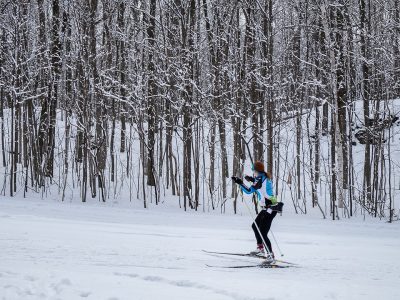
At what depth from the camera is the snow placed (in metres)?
7.03

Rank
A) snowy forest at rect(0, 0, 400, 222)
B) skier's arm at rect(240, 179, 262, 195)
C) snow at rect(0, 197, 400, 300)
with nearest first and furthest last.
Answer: snow at rect(0, 197, 400, 300)
skier's arm at rect(240, 179, 262, 195)
snowy forest at rect(0, 0, 400, 222)

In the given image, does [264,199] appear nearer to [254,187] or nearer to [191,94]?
[254,187]

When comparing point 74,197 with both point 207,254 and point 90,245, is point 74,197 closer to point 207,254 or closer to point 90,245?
point 90,245

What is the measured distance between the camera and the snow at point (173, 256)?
23.1 ft

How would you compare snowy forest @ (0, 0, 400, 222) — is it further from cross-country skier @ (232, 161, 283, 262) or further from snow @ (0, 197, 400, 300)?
cross-country skier @ (232, 161, 283, 262)

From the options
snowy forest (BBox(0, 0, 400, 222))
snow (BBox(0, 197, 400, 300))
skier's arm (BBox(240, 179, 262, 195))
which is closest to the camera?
snow (BBox(0, 197, 400, 300))

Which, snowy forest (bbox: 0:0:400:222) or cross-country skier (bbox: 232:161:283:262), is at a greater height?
snowy forest (bbox: 0:0:400:222)

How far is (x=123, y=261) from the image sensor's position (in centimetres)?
902

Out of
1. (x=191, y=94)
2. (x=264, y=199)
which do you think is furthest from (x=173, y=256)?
(x=191, y=94)

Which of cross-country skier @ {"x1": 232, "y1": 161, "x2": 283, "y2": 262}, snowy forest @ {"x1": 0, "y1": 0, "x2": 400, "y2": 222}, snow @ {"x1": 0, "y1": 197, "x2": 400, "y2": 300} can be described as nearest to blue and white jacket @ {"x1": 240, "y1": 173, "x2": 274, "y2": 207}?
cross-country skier @ {"x1": 232, "y1": 161, "x2": 283, "y2": 262}

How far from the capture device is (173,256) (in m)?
9.77

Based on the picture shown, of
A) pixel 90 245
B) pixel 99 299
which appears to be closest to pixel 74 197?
pixel 90 245

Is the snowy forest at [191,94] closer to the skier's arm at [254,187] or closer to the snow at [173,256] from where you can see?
the snow at [173,256]

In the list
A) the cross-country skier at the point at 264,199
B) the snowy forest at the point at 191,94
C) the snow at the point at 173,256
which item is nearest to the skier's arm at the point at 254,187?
the cross-country skier at the point at 264,199
